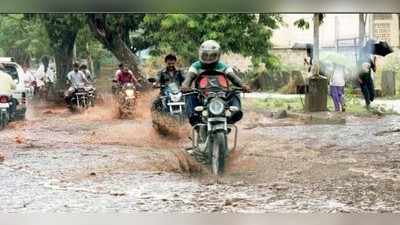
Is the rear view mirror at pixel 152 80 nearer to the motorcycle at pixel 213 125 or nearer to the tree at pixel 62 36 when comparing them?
the motorcycle at pixel 213 125

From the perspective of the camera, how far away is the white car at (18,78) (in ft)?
13.2

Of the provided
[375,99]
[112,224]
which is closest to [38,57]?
[112,224]

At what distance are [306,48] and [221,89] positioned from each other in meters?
0.73

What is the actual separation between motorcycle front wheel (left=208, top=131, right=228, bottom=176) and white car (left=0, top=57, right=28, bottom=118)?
1431 millimetres

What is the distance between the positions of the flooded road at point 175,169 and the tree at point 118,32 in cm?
35

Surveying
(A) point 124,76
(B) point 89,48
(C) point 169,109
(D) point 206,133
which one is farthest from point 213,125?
(B) point 89,48

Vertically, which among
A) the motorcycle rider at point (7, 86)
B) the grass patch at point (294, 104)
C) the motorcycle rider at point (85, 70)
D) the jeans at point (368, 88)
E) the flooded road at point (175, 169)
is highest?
the motorcycle rider at point (85, 70)

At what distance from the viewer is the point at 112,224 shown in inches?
153

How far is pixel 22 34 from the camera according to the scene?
3988 mm

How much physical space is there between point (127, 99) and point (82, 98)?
13.4 inches

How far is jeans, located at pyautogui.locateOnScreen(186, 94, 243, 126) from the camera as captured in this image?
410cm

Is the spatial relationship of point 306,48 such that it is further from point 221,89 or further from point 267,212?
point 267,212

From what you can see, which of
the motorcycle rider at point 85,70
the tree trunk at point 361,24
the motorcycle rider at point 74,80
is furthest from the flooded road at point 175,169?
the tree trunk at point 361,24

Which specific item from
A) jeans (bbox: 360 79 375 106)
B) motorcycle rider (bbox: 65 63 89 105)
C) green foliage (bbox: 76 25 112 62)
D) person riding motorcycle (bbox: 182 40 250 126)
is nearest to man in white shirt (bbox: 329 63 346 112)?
jeans (bbox: 360 79 375 106)
